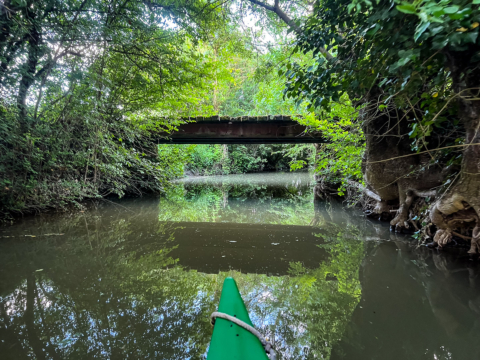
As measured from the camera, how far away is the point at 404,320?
1760mm

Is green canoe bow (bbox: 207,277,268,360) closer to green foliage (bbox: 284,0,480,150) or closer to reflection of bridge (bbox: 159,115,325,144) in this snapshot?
green foliage (bbox: 284,0,480,150)

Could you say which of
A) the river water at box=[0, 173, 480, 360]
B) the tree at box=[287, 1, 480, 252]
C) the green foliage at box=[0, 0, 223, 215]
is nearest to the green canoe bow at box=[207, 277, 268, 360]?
the river water at box=[0, 173, 480, 360]

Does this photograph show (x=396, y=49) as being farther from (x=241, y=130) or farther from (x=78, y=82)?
(x=241, y=130)

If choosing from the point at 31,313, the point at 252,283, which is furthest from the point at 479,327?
the point at 31,313

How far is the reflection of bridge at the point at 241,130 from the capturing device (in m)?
8.26

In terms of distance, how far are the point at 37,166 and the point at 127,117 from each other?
2278 millimetres

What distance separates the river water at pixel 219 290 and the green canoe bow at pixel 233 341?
10.4 inches

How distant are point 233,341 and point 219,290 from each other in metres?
0.96

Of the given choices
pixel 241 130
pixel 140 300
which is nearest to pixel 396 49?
pixel 140 300

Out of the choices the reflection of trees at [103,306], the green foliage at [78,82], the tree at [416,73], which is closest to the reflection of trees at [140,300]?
the reflection of trees at [103,306]

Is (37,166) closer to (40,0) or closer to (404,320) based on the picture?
(40,0)

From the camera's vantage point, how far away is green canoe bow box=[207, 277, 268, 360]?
122cm

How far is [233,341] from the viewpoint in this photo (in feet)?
4.24

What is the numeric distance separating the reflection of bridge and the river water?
4.91 meters
